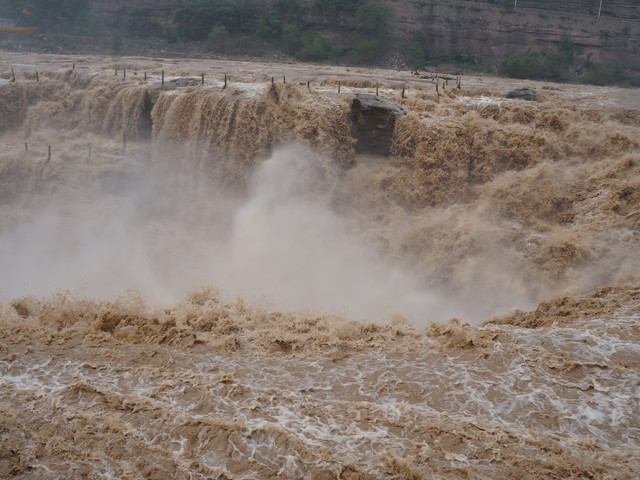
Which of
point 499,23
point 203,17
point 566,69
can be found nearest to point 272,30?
point 203,17

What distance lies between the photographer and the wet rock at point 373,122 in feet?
37.7

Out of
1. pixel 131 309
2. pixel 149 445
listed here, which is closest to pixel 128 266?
pixel 131 309

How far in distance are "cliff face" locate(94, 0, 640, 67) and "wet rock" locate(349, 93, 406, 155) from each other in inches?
876

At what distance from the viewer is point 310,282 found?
9.34 meters

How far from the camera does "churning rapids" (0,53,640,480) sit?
16.2ft

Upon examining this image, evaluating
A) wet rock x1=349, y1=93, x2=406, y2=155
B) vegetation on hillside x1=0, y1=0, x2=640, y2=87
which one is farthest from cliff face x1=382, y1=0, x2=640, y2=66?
wet rock x1=349, y1=93, x2=406, y2=155

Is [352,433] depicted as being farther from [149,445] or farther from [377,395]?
[149,445]

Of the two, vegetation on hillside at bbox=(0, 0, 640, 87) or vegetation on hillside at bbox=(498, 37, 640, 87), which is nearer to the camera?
vegetation on hillside at bbox=(498, 37, 640, 87)

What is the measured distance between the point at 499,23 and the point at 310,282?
2945 cm

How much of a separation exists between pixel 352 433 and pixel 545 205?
21.5 feet

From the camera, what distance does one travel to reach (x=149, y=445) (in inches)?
191

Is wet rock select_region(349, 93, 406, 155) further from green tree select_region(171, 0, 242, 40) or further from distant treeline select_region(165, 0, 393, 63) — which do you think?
green tree select_region(171, 0, 242, 40)

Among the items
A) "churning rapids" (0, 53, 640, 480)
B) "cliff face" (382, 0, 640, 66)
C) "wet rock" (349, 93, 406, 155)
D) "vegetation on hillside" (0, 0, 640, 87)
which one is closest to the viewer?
"churning rapids" (0, 53, 640, 480)

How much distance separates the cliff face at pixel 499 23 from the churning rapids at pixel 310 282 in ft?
63.5
